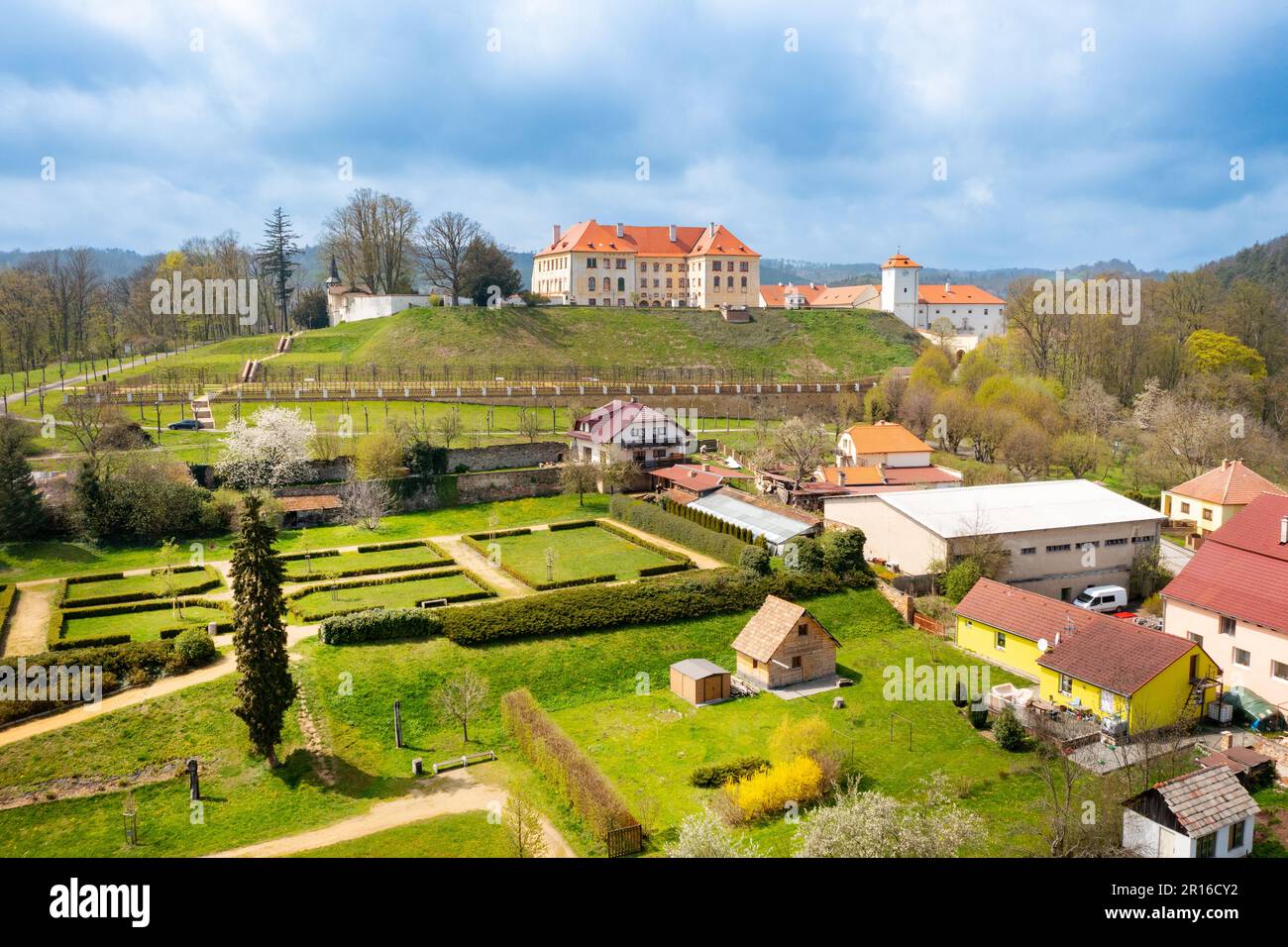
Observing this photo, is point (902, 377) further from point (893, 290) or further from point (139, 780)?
point (139, 780)

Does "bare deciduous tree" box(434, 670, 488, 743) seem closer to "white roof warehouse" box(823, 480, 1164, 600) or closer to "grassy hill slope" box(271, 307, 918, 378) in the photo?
"white roof warehouse" box(823, 480, 1164, 600)

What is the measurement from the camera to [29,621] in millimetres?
29781

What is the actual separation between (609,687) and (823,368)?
2353 inches

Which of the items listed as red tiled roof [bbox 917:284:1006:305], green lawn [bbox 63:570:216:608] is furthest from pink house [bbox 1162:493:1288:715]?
red tiled roof [bbox 917:284:1006:305]

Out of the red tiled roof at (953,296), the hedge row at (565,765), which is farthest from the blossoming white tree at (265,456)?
the red tiled roof at (953,296)

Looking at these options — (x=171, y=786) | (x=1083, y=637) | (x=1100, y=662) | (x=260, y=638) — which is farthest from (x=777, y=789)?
(x=171, y=786)

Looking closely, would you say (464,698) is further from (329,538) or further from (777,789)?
(329,538)

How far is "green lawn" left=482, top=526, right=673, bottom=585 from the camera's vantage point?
35.6m

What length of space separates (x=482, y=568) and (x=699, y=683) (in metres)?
13.4

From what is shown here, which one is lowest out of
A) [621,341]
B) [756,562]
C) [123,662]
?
[123,662]

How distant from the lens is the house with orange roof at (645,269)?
94.8m

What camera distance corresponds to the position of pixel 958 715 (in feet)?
84.3

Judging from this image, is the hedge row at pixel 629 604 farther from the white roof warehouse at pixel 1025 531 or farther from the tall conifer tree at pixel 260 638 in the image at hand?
the tall conifer tree at pixel 260 638

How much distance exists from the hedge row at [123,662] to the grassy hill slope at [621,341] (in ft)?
150
